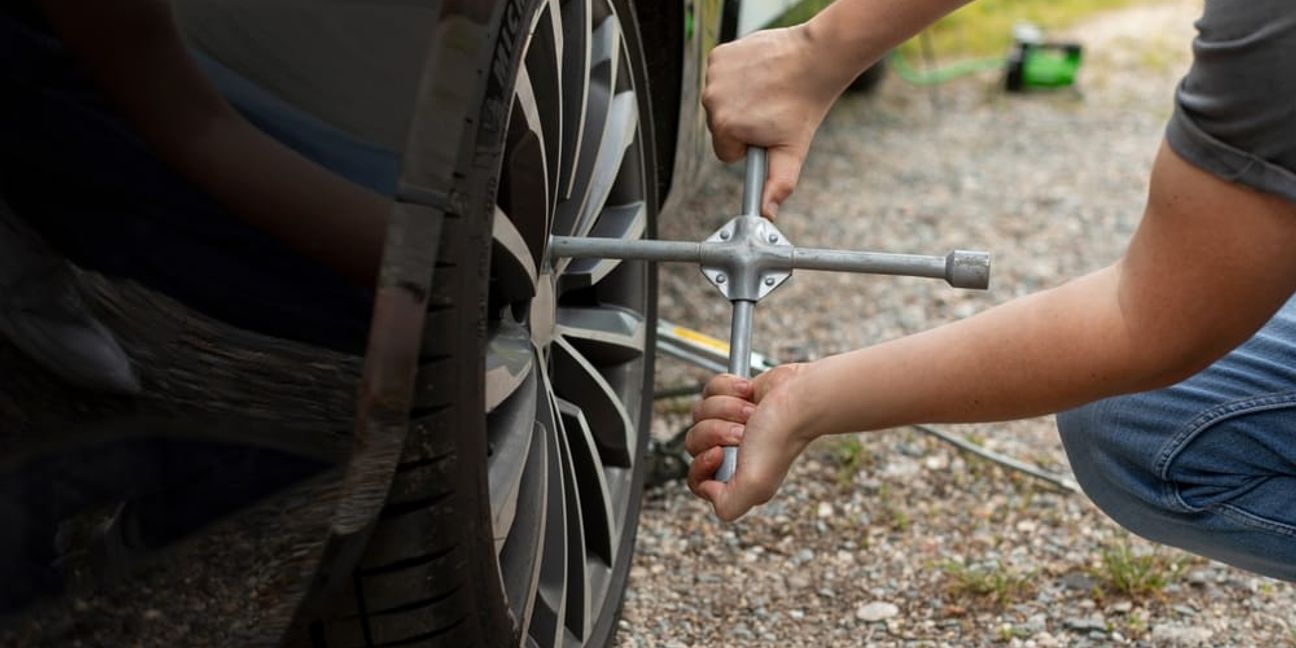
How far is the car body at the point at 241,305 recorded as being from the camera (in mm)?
1166

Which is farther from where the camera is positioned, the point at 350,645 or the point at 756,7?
the point at 756,7

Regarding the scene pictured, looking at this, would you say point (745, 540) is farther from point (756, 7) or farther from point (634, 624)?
point (756, 7)

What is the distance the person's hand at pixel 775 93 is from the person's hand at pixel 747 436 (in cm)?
27

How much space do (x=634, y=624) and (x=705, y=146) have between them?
719 mm

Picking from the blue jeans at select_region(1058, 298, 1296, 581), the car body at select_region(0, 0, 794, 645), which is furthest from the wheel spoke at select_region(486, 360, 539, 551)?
the blue jeans at select_region(1058, 298, 1296, 581)

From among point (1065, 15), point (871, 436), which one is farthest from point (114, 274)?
point (1065, 15)

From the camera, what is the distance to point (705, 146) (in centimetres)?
247

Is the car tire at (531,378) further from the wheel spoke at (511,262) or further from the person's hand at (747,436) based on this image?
the person's hand at (747,436)

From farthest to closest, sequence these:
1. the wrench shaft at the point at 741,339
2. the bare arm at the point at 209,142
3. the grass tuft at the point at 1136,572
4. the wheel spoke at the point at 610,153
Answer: the grass tuft at the point at 1136,572
the wheel spoke at the point at 610,153
the wrench shaft at the point at 741,339
the bare arm at the point at 209,142

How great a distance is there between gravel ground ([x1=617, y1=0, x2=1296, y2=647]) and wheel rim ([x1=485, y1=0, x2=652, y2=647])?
33cm

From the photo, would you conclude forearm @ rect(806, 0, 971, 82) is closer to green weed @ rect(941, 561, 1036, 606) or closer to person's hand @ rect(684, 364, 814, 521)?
person's hand @ rect(684, 364, 814, 521)

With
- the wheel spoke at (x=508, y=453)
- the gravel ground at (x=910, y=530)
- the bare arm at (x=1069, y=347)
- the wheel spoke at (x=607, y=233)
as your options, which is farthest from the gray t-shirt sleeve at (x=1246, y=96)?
the gravel ground at (x=910, y=530)

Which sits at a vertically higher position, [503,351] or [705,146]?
[705,146]

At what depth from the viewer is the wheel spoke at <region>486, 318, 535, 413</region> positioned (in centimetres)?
146
